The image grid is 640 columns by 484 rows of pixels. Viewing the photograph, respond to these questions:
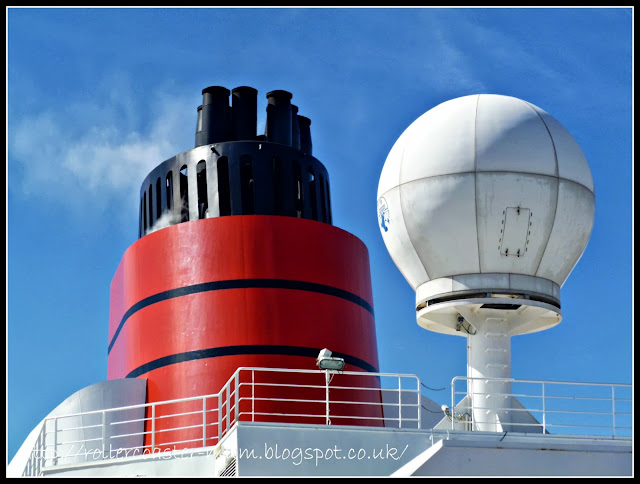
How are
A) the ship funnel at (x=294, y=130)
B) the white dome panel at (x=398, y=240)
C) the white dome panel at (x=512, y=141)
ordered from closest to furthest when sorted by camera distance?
the white dome panel at (x=512, y=141)
the white dome panel at (x=398, y=240)
the ship funnel at (x=294, y=130)

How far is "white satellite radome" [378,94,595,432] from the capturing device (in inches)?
754

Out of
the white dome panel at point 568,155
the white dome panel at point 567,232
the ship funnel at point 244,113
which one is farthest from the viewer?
the ship funnel at point 244,113

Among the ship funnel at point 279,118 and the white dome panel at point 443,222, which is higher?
the ship funnel at point 279,118

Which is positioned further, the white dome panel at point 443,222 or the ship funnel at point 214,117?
the ship funnel at point 214,117

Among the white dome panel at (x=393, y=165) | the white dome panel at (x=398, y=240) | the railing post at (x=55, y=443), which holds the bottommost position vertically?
the railing post at (x=55, y=443)

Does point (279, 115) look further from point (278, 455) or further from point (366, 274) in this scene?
point (278, 455)

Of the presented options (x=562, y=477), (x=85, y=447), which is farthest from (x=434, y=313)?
(x=85, y=447)

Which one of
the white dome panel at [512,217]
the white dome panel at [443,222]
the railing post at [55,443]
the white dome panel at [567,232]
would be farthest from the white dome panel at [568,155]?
the railing post at [55,443]

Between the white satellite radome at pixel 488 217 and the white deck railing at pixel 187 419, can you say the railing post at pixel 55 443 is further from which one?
the white satellite radome at pixel 488 217

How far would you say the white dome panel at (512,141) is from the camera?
756 inches

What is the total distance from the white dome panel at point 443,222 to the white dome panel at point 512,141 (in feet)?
1.54

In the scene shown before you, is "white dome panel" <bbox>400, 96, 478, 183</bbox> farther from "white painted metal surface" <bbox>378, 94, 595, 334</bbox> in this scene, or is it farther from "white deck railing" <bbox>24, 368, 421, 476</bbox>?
"white deck railing" <bbox>24, 368, 421, 476</bbox>

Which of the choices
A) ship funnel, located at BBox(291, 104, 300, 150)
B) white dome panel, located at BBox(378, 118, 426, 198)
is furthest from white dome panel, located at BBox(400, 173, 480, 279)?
ship funnel, located at BBox(291, 104, 300, 150)

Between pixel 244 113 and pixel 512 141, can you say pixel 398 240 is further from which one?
pixel 244 113
